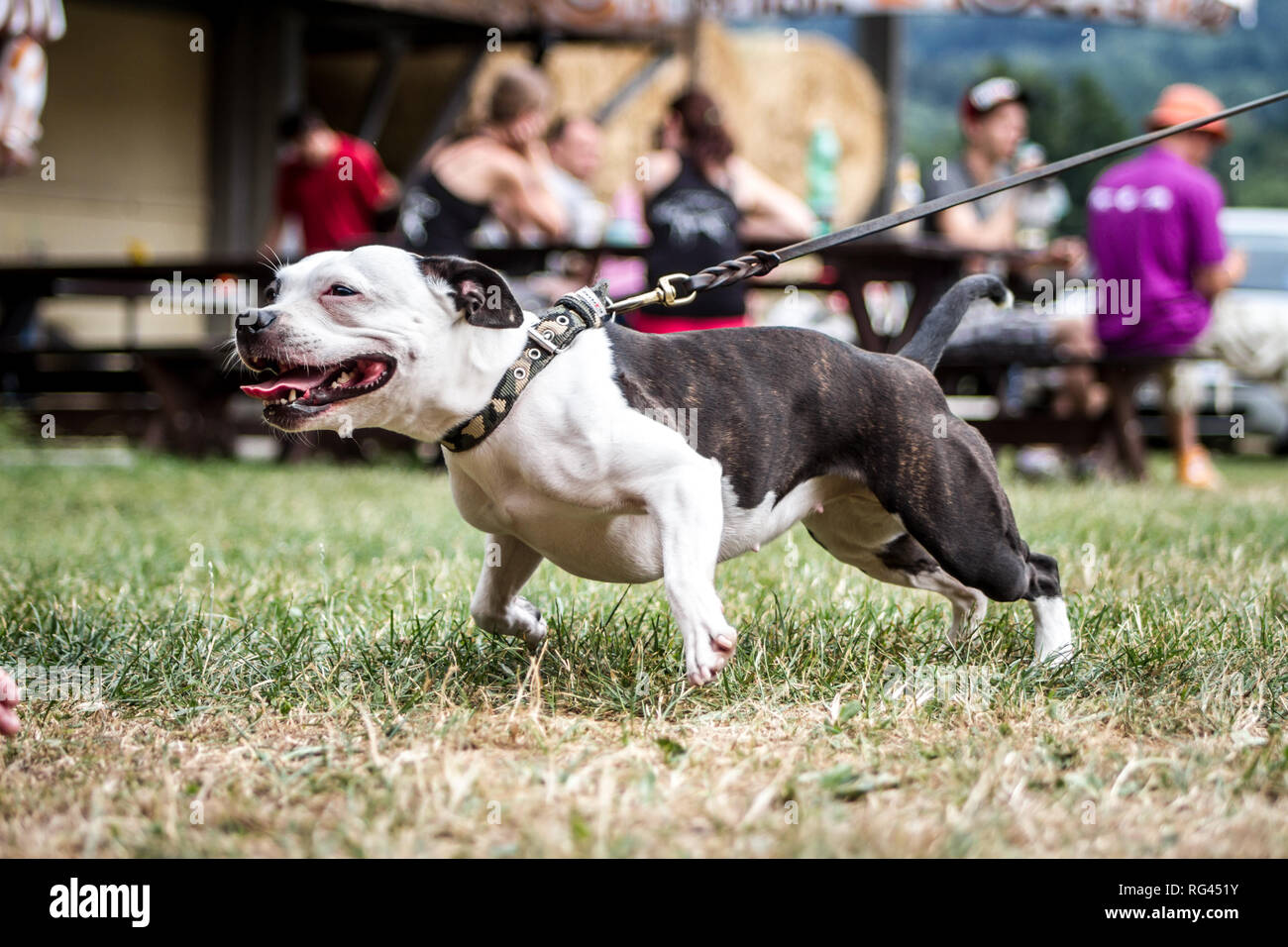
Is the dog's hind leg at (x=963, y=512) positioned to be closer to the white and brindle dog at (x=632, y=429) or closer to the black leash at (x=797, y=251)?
the white and brindle dog at (x=632, y=429)

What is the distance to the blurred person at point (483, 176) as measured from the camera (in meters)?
7.13

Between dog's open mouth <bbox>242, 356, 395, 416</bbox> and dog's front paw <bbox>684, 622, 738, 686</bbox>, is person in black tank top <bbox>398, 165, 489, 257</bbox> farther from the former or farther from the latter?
dog's front paw <bbox>684, 622, 738, 686</bbox>

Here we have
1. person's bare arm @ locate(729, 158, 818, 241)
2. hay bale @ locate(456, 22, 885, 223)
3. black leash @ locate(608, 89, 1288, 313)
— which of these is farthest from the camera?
hay bale @ locate(456, 22, 885, 223)

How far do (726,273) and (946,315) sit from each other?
0.62 metres

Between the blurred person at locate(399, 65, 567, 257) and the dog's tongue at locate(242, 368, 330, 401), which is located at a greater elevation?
the blurred person at locate(399, 65, 567, 257)

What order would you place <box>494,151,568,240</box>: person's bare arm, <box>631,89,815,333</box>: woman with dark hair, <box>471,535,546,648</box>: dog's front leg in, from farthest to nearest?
1. <box>494,151,568,240</box>: person's bare arm
2. <box>631,89,815,333</box>: woman with dark hair
3. <box>471,535,546,648</box>: dog's front leg

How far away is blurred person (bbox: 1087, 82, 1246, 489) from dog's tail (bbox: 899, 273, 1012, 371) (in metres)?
4.94

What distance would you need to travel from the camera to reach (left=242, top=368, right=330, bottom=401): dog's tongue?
8.32 feet

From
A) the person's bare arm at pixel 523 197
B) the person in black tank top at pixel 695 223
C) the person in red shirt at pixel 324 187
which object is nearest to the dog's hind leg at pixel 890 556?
the person in black tank top at pixel 695 223

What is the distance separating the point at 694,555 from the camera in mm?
2545

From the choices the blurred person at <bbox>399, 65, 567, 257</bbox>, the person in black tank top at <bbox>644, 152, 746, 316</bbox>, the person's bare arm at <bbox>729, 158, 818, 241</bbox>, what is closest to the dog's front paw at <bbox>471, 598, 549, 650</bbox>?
the person in black tank top at <bbox>644, 152, 746, 316</bbox>

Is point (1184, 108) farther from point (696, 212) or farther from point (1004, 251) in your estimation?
point (696, 212)

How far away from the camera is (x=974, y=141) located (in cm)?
829
